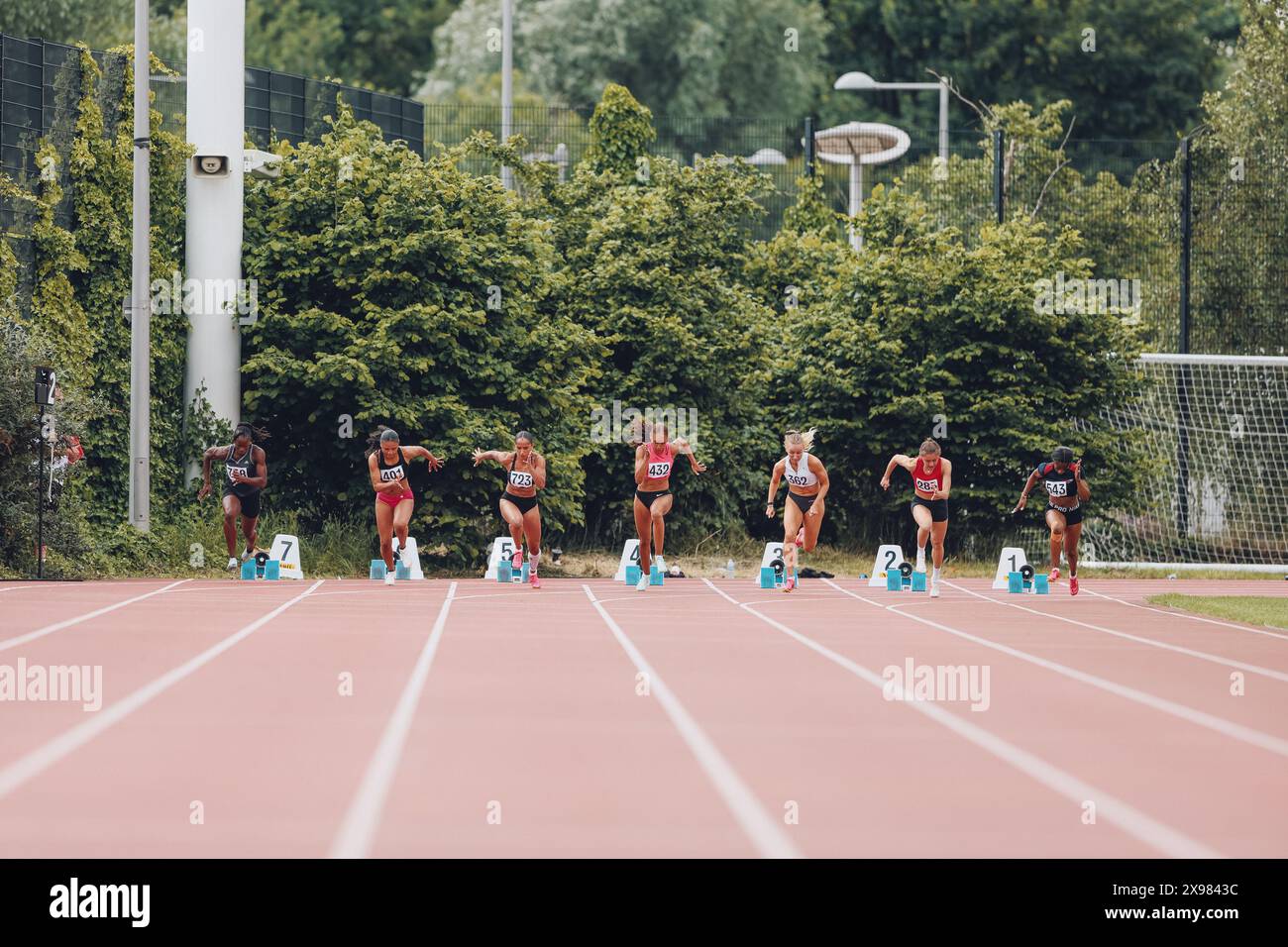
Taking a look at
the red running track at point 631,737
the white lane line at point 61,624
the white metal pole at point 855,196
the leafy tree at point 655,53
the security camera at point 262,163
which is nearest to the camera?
the red running track at point 631,737

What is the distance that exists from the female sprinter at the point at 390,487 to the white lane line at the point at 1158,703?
8.24 metres

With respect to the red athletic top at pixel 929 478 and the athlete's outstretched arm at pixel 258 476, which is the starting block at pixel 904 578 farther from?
the athlete's outstretched arm at pixel 258 476

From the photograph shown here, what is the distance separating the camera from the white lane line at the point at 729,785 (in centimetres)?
752

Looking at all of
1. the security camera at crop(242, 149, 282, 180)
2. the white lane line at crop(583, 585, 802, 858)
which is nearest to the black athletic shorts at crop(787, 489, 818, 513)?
the white lane line at crop(583, 585, 802, 858)

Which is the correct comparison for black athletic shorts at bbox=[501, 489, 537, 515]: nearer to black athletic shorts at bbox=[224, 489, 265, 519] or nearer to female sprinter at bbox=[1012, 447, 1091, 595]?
black athletic shorts at bbox=[224, 489, 265, 519]

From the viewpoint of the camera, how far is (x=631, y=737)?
33.7 ft

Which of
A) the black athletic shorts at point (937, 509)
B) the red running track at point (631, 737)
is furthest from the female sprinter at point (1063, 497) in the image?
the red running track at point (631, 737)

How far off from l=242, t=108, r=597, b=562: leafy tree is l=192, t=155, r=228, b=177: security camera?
1005mm

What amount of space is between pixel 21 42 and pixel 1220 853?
68.4 ft

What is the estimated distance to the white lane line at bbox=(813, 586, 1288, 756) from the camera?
1055cm

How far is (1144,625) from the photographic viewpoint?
60.4ft

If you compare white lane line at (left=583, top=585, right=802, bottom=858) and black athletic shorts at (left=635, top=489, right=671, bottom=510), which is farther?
black athletic shorts at (left=635, top=489, right=671, bottom=510)
